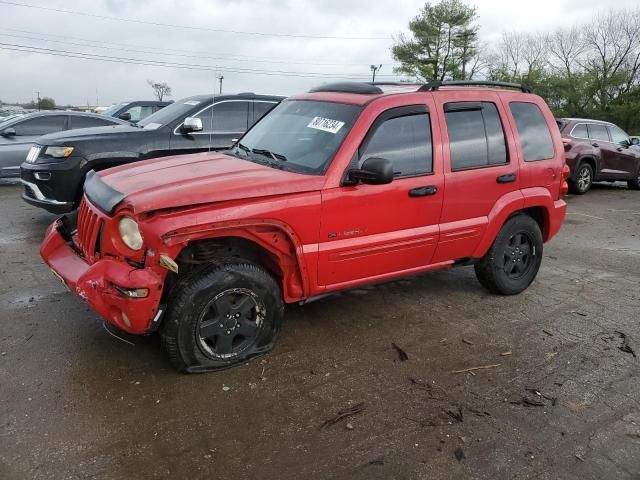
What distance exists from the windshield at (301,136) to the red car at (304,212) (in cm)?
1

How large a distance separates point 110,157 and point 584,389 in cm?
567

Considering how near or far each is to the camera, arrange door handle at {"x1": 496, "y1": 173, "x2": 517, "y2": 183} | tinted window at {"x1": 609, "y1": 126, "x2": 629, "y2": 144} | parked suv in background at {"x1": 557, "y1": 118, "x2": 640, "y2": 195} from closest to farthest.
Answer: door handle at {"x1": 496, "y1": 173, "x2": 517, "y2": 183} → parked suv in background at {"x1": 557, "y1": 118, "x2": 640, "y2": 195} → tinted window at {"x1": 609, "y1": 126, "x2": 629, "y2": 144}

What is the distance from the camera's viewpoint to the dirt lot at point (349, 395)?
270cm

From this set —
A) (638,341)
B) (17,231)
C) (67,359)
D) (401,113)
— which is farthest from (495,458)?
(17,231)

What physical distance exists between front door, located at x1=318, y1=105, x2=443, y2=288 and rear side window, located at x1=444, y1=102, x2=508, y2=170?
234 mm

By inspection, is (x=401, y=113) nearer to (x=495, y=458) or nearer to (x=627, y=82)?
(x=495, y=458)

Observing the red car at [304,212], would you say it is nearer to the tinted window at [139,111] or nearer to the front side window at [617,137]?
the front side window at [617,137]

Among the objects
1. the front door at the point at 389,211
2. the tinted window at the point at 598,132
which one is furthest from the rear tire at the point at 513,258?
the tinted window at the point at 598,132

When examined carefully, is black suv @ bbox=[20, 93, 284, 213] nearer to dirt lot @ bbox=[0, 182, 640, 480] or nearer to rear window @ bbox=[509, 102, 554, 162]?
dirt lot @ bbox=[0, 182, 640, 480]

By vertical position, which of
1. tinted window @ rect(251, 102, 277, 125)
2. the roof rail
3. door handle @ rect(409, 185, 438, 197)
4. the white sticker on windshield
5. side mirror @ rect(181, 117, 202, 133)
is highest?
the roof rail

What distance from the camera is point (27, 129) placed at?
1025cm

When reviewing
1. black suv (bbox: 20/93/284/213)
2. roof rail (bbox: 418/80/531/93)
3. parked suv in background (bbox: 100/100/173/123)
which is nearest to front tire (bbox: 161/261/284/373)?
roof rail (bbox: 418/80/531/93)

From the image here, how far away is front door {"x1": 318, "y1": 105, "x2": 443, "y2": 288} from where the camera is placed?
12.2ft

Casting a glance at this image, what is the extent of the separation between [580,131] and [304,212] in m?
11.3
